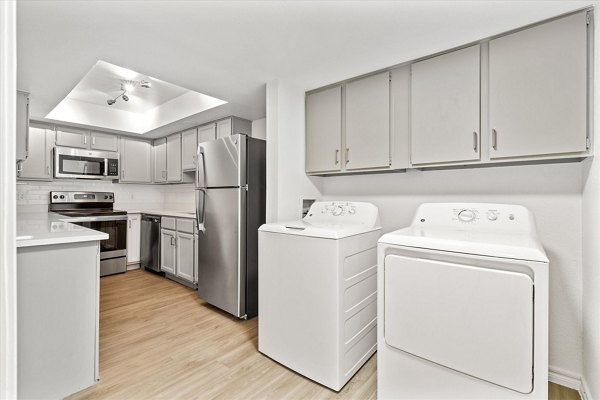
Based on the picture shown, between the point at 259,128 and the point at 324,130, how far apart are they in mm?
1399

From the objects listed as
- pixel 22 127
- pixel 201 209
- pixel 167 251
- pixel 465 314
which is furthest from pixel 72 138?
pixel 465 314

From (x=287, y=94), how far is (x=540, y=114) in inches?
69.3

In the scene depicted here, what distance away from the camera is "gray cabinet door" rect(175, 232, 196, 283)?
3.41 metres

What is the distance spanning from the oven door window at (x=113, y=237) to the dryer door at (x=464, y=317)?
3.85 meters

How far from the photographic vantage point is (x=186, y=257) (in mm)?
3502

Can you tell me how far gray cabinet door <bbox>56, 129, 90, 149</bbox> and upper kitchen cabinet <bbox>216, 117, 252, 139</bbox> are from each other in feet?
6.61

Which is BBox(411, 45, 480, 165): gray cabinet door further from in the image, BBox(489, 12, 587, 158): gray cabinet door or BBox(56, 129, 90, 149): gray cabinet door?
BBox(56, 129, 90, 149): gray cabinet door

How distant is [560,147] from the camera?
1515 millimetres

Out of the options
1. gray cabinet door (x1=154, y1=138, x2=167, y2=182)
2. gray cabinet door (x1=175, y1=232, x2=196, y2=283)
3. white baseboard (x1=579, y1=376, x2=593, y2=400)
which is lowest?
white baseboard (x1=579, y1=376, x2=593, y2=400)

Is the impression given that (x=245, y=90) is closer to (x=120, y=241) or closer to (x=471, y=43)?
(x=471, y=43)

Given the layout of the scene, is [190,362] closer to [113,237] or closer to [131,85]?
[113,237]

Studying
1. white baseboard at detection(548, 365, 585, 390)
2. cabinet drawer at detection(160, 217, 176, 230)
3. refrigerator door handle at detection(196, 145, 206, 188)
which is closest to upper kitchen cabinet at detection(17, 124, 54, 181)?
cabinet drawer at detection(160, 217, 176, 230)

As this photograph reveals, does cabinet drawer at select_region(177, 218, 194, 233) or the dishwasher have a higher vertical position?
cabinet drawer at select_region(177, 218, 194, 233)

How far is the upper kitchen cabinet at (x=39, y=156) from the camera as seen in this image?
3.59 metres
